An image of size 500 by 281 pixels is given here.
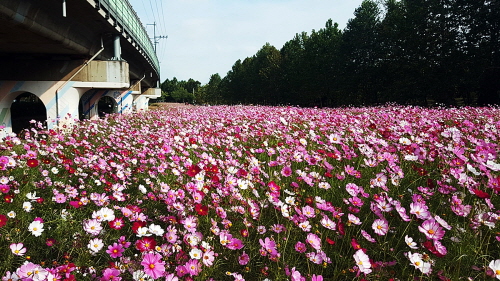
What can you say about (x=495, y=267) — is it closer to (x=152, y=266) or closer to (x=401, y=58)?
(x=152, y=266)

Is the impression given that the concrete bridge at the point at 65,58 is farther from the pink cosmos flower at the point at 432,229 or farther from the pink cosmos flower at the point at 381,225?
the pink cosmos flower at the point at 432,229

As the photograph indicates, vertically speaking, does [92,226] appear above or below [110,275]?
above

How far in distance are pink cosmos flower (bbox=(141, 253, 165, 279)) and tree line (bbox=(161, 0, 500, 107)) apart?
2635 cm

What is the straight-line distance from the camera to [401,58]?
27.3m

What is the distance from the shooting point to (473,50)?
22.4 meters

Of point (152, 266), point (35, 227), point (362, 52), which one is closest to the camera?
point (152, 266)

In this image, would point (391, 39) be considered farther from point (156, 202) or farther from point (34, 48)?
point (156, 202)

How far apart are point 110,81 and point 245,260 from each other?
1318 centimetres

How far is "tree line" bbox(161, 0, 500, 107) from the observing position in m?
22.3

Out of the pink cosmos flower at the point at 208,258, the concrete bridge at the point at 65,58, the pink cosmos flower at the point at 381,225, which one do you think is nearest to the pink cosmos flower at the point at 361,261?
the pink cosmos flower at the point at 381,225

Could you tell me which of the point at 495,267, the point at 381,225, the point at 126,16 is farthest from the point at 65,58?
the point at 495,267

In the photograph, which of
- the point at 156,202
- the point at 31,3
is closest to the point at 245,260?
the point at 156,202

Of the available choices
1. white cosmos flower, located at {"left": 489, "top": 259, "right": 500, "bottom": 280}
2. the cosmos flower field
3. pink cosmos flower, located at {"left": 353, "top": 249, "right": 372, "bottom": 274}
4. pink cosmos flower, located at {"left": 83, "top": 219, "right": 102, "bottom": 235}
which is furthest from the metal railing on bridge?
white cosmos flower, located at {"left": 489, "top": 259, "right": 500, "bottom": 280}

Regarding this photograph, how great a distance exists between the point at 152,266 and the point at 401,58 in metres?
30.8
